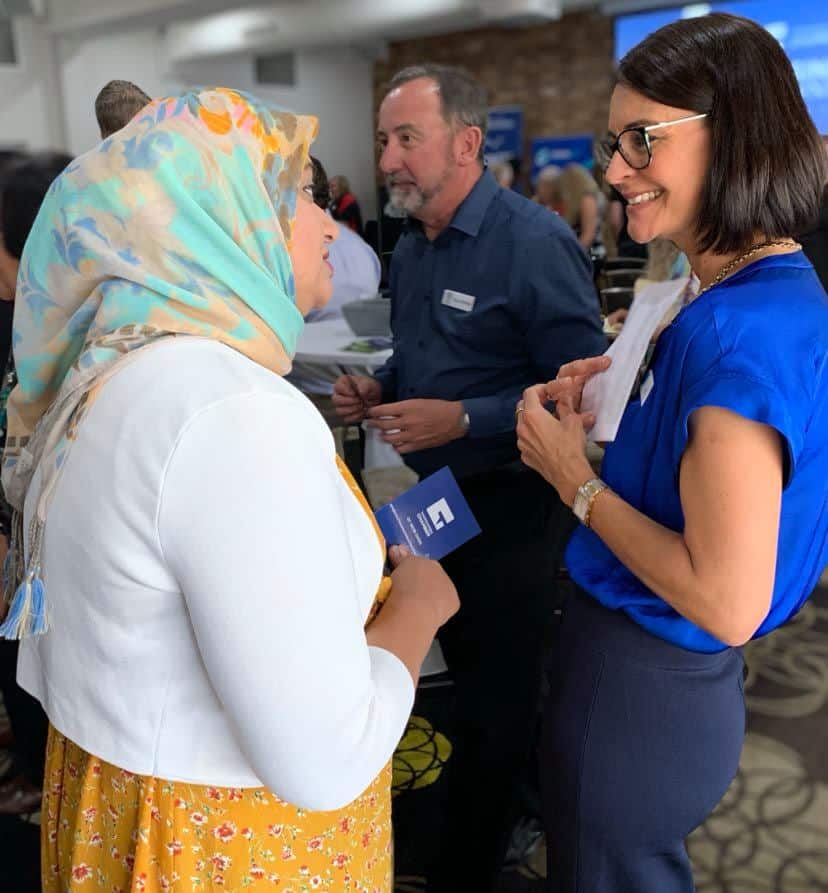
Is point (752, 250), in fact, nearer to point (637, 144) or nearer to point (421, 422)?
point (637, 144)

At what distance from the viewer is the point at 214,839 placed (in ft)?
2.66

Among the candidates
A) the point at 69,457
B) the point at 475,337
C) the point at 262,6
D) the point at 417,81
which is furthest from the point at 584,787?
the point at 262,6

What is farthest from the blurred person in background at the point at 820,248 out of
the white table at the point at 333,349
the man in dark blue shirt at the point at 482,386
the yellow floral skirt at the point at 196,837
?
the yellow floral skirt at the point at 196,837

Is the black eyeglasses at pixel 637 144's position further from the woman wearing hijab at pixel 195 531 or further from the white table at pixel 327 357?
the white table at pixel 327 357

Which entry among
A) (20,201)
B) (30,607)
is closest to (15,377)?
(20,201)

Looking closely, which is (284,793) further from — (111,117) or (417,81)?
(417,81)

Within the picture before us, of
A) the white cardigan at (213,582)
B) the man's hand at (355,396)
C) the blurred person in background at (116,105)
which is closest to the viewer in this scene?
the white cardigan at (213,582)

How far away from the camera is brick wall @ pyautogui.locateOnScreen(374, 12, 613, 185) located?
9.65m

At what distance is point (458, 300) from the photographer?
1760 millimetres

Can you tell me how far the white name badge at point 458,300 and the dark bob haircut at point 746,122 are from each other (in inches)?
31.5

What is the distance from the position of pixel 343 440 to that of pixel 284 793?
1678 millimetres

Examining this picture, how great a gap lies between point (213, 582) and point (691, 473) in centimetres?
53

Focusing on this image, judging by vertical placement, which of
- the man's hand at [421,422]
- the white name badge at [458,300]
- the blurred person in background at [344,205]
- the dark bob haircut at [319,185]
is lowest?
the man's hand at [421,422]

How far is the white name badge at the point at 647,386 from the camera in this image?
98 cm
